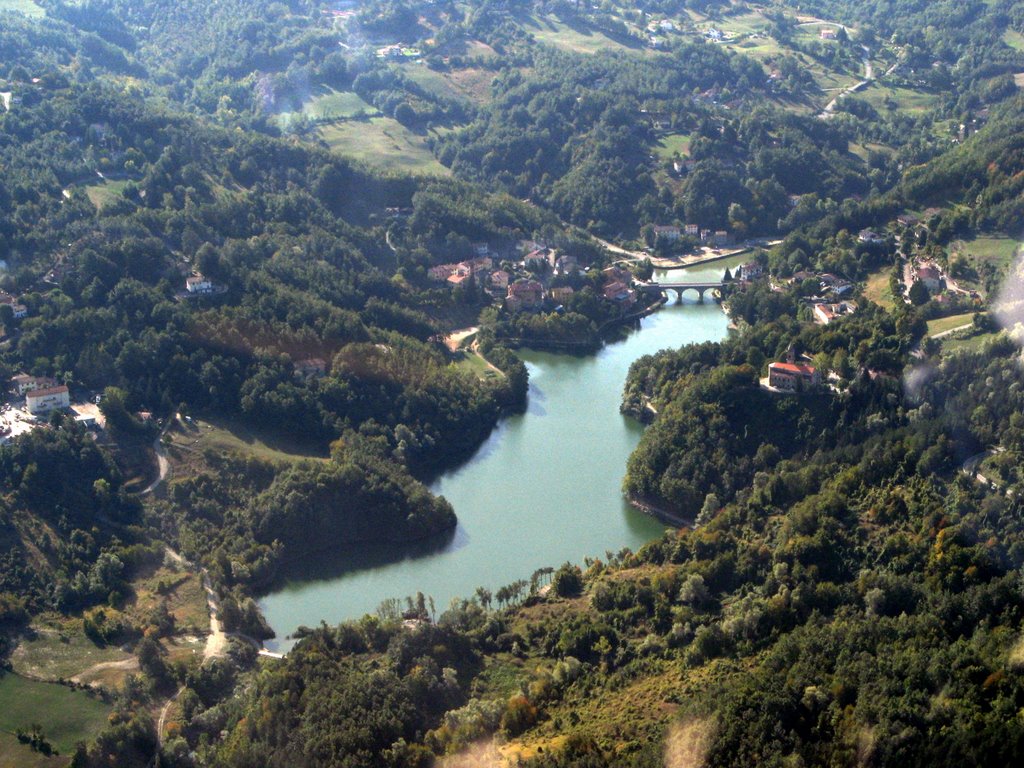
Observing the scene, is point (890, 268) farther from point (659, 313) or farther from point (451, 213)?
point (451, 213)

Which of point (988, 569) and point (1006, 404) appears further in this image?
point (1006, 404)

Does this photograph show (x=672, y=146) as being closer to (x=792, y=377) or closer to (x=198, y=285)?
(x=198, y=285)

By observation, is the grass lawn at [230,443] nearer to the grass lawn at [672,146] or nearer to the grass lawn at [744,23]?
the grass lawn at [672,146]

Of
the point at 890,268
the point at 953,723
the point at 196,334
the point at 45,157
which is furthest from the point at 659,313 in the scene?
the point at 953,723

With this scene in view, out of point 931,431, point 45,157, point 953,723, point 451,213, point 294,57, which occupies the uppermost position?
point 294,57

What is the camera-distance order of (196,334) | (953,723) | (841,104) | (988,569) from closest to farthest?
(953,723)
(988,569)
(196,334)
(841,104)

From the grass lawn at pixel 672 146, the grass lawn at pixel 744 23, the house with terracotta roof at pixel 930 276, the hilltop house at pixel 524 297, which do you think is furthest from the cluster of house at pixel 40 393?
the grass lawn at pixel 744 23

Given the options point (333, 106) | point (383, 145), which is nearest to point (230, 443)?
point (383, 145)
